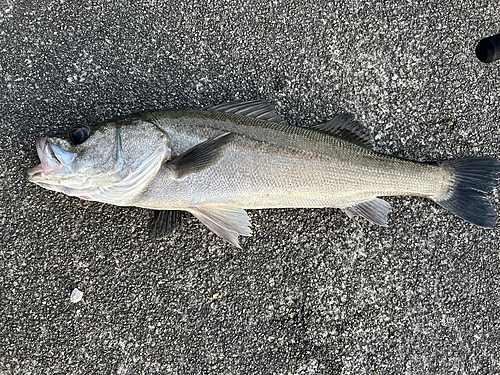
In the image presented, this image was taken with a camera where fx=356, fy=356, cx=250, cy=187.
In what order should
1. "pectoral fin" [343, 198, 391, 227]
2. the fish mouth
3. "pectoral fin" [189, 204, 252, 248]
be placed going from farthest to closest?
"pectoral fin" [343, 198, 391, 227] → "pectoral fin" [189, 204, 252, 248] → the fish mouth

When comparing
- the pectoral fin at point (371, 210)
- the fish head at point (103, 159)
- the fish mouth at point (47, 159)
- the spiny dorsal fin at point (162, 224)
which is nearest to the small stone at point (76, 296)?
the spiny dorsal fin at point (162, 224)

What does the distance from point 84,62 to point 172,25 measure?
2.43 ft

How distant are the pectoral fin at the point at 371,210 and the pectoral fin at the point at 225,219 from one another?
29.3 inches

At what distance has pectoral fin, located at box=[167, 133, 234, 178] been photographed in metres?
2.20

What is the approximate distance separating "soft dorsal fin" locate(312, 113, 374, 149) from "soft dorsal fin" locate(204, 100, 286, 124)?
33cm

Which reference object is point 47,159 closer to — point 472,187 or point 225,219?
point 225,219

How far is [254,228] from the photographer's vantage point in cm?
276

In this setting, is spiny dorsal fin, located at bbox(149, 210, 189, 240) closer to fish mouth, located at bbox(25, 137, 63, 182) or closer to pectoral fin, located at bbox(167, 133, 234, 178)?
pectoral fin, located at bbox(167, 133, 234, 178)

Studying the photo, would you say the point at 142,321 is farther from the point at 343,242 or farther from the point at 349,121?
the point at 349,121

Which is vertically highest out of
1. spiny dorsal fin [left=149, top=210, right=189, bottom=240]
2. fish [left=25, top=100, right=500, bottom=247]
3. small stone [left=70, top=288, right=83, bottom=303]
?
fish [left=25, top=100, right=500, bottom=247]

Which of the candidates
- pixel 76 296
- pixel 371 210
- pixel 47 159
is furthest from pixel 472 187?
pixel 76 296

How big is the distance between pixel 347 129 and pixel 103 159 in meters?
1.65

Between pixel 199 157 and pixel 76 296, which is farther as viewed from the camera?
pixel 76 296

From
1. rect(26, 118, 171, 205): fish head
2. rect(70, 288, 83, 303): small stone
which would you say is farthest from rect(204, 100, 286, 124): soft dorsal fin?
rect(70, 288, 83, 303): small stone
